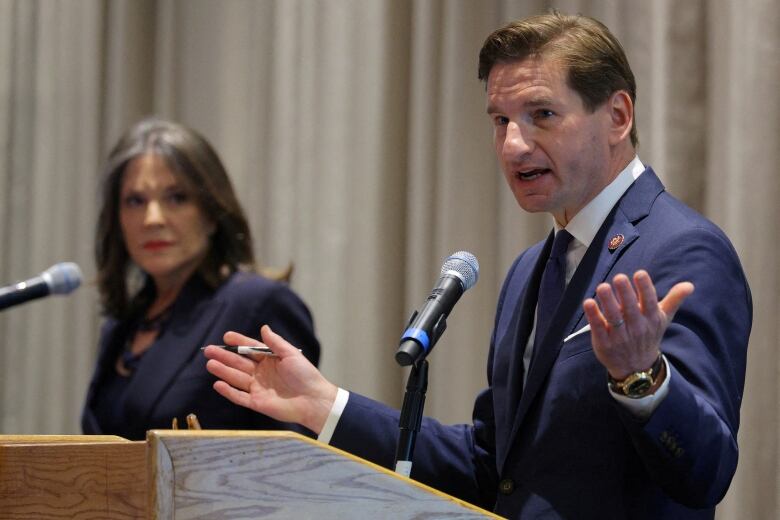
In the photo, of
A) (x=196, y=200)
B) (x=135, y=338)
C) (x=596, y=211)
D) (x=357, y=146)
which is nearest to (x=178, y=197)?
(x=196, y=200)

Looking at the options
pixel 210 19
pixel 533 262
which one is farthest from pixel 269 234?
pixel 533 262

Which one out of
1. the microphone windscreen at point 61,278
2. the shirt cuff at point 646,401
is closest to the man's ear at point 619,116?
the shirt cuff at point 646,401

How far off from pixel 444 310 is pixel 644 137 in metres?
1.64

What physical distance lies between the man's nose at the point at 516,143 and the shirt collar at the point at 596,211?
0.16 metres

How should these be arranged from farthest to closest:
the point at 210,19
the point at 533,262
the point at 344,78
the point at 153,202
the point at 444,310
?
the point at 210,19 < the point at 344,78 < the point at 153,202 < the point at 533,262 < the point at 444,310

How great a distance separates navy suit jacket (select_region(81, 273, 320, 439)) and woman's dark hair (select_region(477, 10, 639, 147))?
4.49 feet

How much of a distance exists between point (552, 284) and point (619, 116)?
0.36m

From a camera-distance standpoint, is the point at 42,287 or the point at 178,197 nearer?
the point at 42,287

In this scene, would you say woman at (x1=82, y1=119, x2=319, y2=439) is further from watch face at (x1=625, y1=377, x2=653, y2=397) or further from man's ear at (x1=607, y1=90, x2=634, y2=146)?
watch face at (x1=625, y1=377, x2=653, y2=397)

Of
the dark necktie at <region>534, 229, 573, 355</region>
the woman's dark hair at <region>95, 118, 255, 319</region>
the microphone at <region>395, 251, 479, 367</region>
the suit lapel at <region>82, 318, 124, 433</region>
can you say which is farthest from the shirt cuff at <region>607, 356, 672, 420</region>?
the suit lapel at <region>82, 318, 124, 433</region>

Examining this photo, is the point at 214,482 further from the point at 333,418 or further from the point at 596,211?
the point at 596,211

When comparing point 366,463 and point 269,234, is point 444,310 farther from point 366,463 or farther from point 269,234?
point 269,234

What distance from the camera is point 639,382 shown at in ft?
5.41

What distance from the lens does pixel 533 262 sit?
237cm
